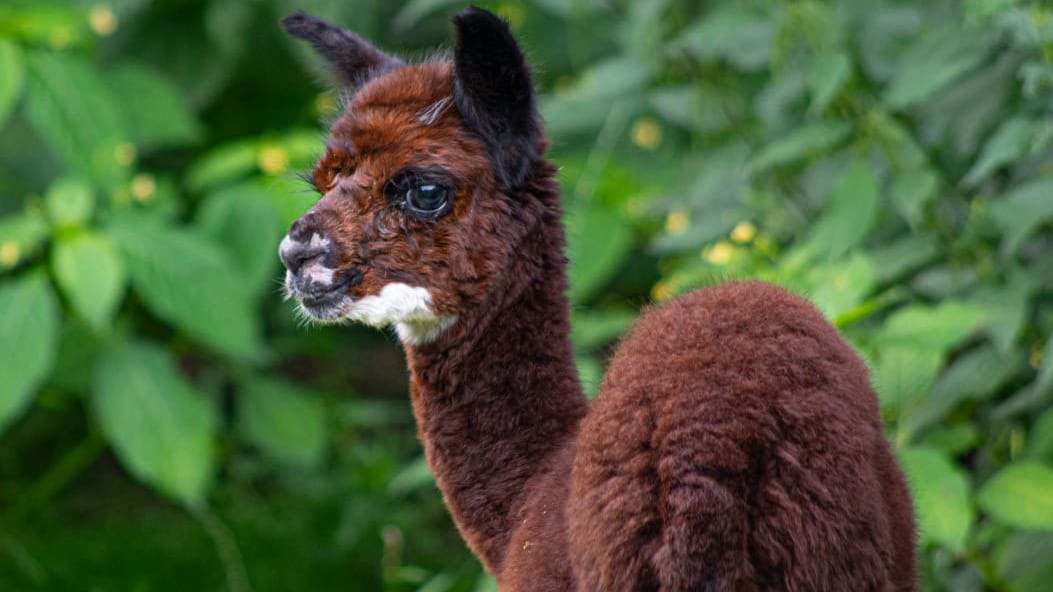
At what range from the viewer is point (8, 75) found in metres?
5.04

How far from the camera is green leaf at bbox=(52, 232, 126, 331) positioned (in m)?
4.66

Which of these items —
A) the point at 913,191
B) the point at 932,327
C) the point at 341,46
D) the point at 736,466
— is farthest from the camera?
the point at 913,191

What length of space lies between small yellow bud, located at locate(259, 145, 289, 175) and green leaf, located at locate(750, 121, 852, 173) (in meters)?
1.93

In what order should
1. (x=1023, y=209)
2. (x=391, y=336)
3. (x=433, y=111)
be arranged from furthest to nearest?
(x=1023, y=209) → (x=391, y=336) → (x=433, y=111)

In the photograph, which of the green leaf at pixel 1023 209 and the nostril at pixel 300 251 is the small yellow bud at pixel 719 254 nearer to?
the green leaf at pixel 1023 209

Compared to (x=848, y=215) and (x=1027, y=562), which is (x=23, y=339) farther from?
(x=1027, y=562)

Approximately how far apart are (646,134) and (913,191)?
1947mm

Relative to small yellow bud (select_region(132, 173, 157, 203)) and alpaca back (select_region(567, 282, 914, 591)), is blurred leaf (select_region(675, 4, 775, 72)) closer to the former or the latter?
alpaca back (select_region(567, 282, 914, 591))

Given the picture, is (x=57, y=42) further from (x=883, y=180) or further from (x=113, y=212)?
(x=883, y=180)

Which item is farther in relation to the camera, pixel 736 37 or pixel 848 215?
pixel 736 37

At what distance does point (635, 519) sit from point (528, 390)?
1.98ft

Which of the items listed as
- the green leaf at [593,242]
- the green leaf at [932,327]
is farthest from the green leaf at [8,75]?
the green leaf at [932,327]

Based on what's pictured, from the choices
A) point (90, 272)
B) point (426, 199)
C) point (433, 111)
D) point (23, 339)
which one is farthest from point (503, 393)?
point (23, 339)

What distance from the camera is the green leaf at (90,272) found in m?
4.66
